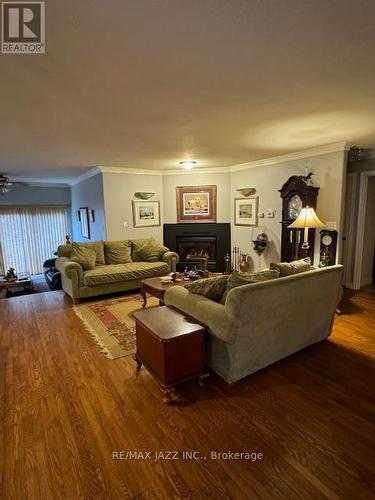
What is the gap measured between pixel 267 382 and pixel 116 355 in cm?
150

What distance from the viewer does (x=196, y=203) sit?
6227 mm

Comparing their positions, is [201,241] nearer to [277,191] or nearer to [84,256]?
[277,191]

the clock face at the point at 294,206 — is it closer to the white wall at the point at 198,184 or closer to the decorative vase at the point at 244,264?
the decorative vase at the point at 244,264

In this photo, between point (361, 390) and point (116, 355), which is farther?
point (116, 355)

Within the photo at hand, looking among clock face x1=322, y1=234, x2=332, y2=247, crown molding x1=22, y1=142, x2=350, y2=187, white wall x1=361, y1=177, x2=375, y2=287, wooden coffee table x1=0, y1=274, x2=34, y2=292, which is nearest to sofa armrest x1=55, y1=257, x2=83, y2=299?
crown molding x1=22, y1=142, x2=350, y2=187

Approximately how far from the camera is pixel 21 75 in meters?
1.87

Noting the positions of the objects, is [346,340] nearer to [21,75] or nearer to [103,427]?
[103,427]

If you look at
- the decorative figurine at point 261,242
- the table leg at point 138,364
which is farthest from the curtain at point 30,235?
the table leg at point 138,364

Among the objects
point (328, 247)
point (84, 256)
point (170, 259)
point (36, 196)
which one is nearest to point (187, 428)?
point (328, 247)

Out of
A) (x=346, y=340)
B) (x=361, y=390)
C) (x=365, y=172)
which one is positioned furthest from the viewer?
(x=365, y=172)

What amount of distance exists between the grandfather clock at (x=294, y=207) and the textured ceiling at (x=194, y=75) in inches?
31.6

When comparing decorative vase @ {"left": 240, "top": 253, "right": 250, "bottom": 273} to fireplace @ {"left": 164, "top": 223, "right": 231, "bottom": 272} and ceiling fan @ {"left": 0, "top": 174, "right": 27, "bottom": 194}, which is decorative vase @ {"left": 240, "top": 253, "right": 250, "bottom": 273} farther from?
ceiling fan @ {"left": 0, "top": 174, "right": 27, "bottom": 194}

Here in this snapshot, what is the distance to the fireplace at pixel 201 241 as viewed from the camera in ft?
20.4

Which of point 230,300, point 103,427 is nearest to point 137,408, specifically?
point 103,427
